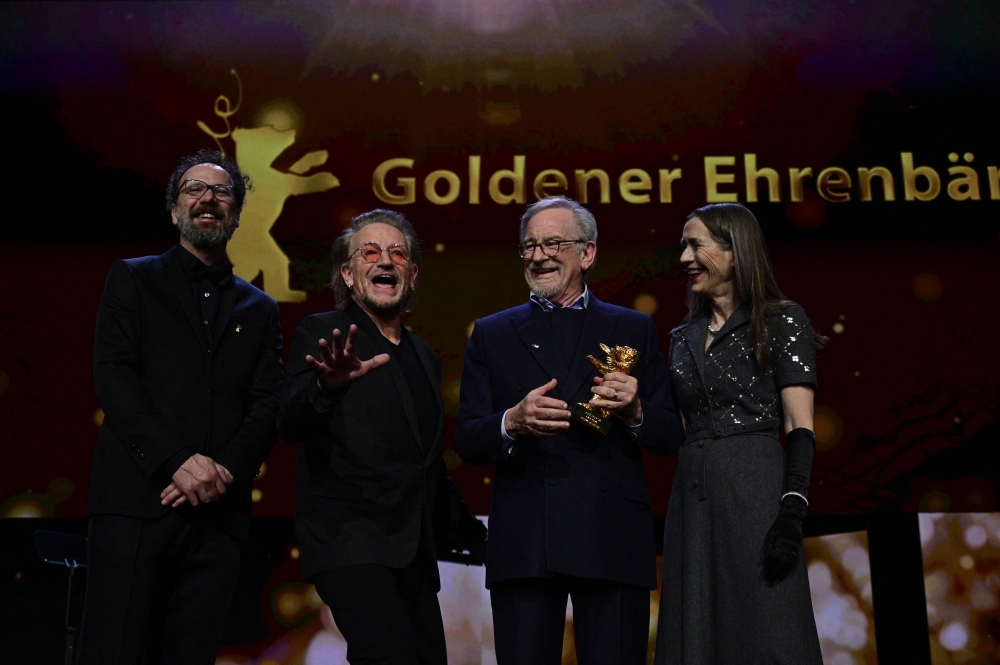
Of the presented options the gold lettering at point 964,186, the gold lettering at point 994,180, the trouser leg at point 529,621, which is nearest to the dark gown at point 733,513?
the trouser leg at point 529,621

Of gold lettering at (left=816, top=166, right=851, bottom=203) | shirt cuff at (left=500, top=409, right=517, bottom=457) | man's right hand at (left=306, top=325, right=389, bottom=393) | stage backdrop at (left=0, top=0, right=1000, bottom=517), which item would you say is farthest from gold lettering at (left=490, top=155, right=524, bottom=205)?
man's right hand at (left=306, top=325, right=389, bottom=393)

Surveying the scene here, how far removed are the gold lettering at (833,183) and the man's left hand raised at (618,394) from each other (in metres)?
2.39

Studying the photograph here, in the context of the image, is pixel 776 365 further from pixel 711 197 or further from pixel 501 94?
pixel 501 94

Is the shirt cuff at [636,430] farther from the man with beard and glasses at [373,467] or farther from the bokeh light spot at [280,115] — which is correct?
the bokeh light spot at [280,115]

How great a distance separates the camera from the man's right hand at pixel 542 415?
220cm

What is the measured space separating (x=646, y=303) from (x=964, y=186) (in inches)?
63.4

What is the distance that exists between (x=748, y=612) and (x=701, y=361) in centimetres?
66

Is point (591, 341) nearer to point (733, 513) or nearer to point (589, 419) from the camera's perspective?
point (589, 419)

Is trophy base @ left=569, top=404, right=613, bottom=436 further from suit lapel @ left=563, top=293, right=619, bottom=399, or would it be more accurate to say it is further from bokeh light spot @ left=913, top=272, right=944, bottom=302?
bokeh light spot @ left=913, top=272, right=944, bottom=302

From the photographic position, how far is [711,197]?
426cm

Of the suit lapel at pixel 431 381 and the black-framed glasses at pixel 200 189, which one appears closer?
the suit lapel at pixel 431 381

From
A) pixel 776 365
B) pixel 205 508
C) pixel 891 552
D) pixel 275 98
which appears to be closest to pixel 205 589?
pixel 205 508

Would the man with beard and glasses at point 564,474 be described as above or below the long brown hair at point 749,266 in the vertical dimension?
below

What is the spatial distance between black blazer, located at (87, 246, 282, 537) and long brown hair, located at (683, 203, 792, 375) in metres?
1.30
